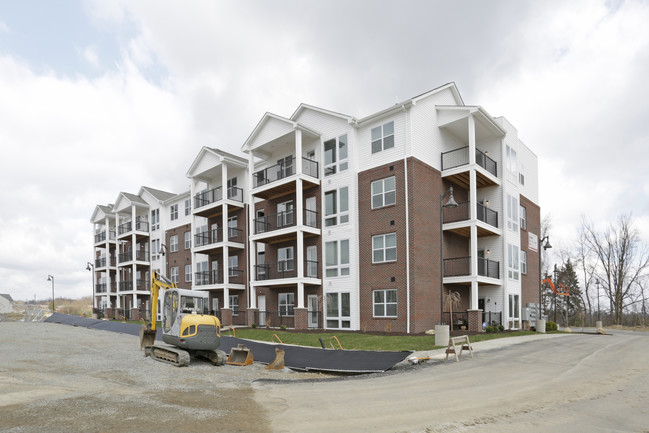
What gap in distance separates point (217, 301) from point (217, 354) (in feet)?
75.6

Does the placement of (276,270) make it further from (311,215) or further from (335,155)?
(335,155)

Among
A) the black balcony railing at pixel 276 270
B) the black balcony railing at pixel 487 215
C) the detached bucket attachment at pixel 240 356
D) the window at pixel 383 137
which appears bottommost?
the detached bucket attachment at pixel 240 356

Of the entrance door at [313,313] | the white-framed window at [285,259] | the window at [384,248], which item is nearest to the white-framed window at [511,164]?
the window at [384,248]

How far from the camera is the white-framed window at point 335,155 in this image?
1132 inches

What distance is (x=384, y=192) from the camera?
87.1 feet

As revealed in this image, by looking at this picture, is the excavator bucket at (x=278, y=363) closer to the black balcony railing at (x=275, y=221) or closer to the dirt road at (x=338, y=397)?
the dirt road at (x=338, y=397)

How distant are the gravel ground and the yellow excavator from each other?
393 mm

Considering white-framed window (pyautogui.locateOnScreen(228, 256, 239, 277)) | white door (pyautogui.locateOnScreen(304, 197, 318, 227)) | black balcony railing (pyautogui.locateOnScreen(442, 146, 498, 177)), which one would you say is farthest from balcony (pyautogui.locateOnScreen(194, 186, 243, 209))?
black balcony railing (pyautogui.locateOnScreen(442, 146, 498, 177))

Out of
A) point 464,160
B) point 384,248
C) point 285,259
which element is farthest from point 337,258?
point 464,160

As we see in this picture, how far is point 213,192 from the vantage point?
124 feet

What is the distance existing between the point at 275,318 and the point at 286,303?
140 centimetres

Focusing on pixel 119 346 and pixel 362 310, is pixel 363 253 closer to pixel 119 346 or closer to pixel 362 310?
pixel 362 310

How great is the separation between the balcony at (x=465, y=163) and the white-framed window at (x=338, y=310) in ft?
31.2

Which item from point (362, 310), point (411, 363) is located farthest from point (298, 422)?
point (362, 310)
